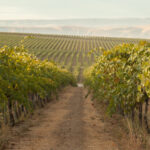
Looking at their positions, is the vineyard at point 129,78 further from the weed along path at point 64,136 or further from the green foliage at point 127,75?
the weed along path at point 64,136

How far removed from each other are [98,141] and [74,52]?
67779 mm

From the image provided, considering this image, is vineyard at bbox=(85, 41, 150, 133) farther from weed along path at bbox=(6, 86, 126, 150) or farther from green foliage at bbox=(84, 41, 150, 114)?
weed along path at bbox=(6, 86, 126, 150)

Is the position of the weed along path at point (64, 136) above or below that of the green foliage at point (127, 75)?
below

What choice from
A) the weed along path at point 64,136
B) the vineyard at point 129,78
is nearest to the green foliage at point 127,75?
the vineyard at point 129,78

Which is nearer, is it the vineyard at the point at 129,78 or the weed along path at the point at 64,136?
the vineyard at the point at 129,78

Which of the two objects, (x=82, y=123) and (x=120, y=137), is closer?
(x=120, y=137)

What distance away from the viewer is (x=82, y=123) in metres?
11.5

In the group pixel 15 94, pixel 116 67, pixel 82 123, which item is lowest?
pixel 82 123

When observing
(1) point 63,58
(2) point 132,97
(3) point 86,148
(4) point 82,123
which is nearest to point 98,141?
(3) point 86,148

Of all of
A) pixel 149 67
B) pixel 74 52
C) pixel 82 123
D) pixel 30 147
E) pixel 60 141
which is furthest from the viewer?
pixel 74 52

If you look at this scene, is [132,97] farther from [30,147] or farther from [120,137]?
[30,147]

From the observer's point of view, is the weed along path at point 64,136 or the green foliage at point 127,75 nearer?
the green foliage at point 127,75

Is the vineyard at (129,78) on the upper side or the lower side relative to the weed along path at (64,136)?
upper

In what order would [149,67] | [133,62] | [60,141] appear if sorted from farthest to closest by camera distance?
[133,62], [60,141], [149,67]
